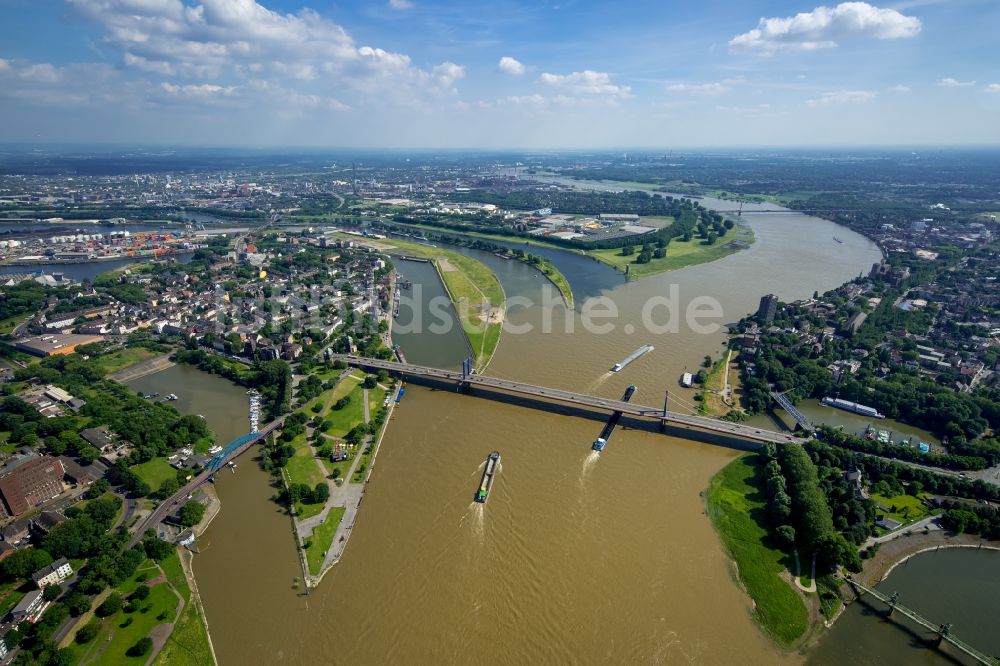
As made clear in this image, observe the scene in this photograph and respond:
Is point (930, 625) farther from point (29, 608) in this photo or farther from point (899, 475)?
point (29, 608)

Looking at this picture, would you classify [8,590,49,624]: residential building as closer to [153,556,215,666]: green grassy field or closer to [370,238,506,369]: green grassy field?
[153,556,215,666]: green grassy field

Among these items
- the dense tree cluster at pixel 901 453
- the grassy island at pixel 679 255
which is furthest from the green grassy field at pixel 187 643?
the grassy island at pixel 679 255

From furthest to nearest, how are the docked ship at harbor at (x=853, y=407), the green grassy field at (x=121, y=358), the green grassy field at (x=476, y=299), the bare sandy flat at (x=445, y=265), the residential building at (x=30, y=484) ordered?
the bare sandy flat at (x=445, y=265) < the green grassy field at (x=476, y=299) < the green grassy field at (x=121, y=358) < the docked ship at harbor at (x=853, y=407) < the residential building at (x=30, y=484)

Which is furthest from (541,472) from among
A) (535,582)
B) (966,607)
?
(966,607)

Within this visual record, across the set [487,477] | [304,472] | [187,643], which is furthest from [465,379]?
[187,643]

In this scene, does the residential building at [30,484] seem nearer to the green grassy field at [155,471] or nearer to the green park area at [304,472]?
the green grassy field at [155,471]

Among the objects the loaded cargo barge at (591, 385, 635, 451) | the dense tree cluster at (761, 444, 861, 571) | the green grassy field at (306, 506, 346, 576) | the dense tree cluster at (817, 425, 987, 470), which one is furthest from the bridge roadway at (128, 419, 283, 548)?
the dense tree cluster at (817, 425, 987, 470)

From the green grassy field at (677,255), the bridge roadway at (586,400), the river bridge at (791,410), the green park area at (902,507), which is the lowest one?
the green park area at (902,507)
